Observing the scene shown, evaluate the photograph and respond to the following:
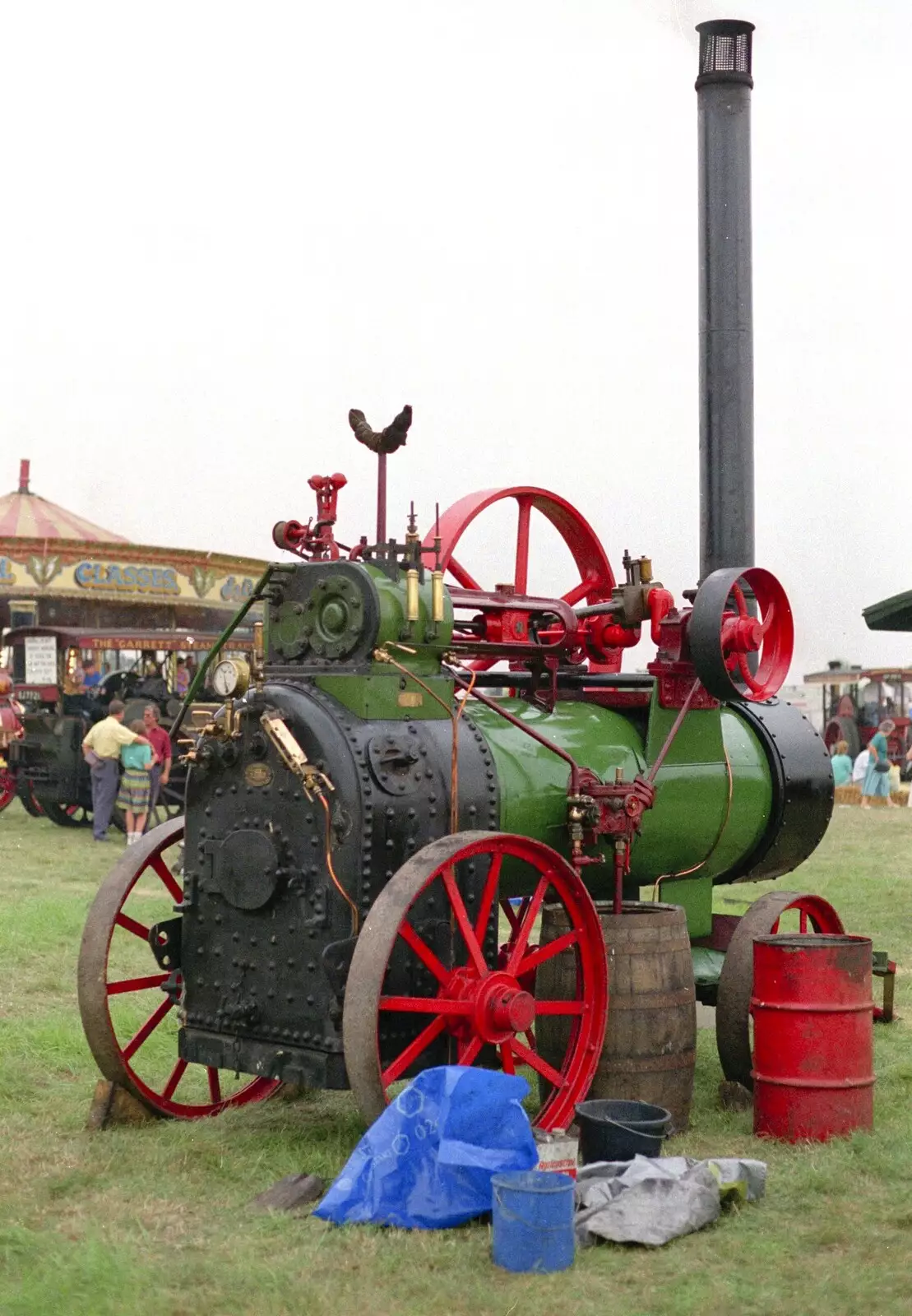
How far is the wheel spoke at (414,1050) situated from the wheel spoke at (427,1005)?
40 millimetres

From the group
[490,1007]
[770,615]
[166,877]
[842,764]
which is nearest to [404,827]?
[490,1007]

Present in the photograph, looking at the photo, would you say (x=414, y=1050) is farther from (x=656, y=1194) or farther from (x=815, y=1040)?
(x=815, y=1040)

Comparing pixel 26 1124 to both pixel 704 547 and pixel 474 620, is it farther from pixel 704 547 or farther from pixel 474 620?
pixel 704 547

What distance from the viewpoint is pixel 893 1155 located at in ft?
15.5

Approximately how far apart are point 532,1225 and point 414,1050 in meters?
0.89

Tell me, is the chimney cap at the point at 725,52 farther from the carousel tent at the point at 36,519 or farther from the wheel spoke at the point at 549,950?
the carousel tent at the point at 36,519

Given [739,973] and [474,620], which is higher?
[474,620]

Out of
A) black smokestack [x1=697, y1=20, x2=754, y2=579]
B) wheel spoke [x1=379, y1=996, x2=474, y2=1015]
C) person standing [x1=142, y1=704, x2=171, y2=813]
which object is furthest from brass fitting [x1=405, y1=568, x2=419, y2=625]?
person standing [x1=142, y1=704, x2=171, y2=813]

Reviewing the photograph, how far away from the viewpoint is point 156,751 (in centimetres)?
1430

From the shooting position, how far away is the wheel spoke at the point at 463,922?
15.3 feet

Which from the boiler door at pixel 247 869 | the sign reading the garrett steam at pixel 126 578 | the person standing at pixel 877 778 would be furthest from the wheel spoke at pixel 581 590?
the sign reading the garrett steam at pixel 126 578

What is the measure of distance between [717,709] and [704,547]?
11.9ft

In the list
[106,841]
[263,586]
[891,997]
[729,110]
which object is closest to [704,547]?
[729,110]

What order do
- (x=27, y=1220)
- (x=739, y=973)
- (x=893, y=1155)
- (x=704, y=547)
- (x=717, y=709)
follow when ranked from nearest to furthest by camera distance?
(x=27, y=1220) → (x=893, y=1155) → (x=739, y=973) → (x=717, y=709) → (x=704, y=547)
